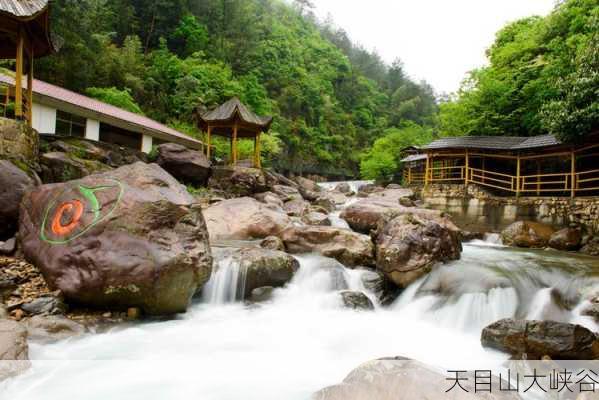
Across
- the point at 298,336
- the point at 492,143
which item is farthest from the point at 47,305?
the point at 492,143

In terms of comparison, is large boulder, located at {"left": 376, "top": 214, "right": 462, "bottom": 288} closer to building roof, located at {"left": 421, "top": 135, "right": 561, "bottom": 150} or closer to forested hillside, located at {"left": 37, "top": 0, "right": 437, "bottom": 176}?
building roof, located at {"left": 421, "top": 135, "right": 561, "bottom": 150}

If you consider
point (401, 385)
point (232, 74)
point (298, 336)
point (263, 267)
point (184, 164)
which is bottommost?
point (298, 336)

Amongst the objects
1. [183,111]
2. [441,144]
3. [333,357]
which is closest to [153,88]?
[183,111]

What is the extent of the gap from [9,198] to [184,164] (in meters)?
9.79

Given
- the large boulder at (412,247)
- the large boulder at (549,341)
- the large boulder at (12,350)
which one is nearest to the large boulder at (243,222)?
the large boulder at (412,247)

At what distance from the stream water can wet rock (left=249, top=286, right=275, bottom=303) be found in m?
0.14

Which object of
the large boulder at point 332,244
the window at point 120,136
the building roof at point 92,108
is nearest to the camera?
the large boulder at point 332,244

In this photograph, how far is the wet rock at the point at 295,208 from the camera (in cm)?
1358

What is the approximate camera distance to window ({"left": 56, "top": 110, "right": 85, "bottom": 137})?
Answer: 16.0 m

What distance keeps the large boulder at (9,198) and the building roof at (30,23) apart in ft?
13.2

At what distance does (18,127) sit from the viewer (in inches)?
344

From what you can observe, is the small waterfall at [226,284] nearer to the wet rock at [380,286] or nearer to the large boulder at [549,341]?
the wet rock at [380,286]

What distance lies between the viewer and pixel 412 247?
750 cm

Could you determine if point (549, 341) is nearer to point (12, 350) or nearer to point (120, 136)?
point (12, 350)
